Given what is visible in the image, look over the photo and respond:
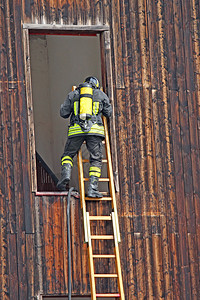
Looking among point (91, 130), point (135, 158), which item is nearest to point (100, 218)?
point (135, 158)

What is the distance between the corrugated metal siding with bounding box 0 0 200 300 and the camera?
1356 centimetres

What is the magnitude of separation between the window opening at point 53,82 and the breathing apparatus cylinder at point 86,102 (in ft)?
10.5

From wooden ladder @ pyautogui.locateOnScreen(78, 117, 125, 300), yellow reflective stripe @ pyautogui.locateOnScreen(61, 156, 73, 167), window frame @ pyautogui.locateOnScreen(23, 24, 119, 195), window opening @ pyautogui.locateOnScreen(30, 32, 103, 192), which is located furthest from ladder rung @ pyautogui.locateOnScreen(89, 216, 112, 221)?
window opening @ pyautogui.locateOnScreen(30, 32, 103, 192)

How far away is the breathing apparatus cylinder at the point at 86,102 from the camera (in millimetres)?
13672

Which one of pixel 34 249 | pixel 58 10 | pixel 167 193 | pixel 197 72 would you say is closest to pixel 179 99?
pixel 197 72

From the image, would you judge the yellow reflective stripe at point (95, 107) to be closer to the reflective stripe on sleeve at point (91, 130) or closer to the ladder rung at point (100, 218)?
the reflective stripe on sleeve at point (91, 130)

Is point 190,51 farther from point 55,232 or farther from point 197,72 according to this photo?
point 55,232

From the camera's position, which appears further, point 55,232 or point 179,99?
point 179,99

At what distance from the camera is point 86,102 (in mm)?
13719

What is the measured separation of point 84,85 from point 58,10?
1420 mm

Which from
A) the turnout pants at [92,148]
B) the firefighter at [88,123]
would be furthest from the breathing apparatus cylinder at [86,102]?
the turnout pants at [92,148]

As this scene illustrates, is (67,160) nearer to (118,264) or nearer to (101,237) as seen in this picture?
(101,237)

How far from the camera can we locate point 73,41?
1783 centimetres

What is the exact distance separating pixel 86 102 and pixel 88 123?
0.34 meters
